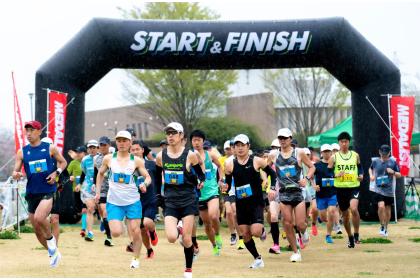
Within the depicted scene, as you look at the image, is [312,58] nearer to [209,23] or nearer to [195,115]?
[209,23]

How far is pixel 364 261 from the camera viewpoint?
37.6 ft

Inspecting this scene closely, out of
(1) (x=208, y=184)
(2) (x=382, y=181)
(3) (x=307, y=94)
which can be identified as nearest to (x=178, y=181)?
(1) (x=208, y=184)

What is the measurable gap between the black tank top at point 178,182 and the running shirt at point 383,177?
7788 mm

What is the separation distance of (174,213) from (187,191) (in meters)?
0.34

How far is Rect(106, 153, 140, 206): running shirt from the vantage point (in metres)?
10.5

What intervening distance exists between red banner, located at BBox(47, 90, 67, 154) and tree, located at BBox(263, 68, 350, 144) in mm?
27246

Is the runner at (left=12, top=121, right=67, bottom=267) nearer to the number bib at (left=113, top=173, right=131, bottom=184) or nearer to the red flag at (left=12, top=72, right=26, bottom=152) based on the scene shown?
the number bib at (left=113, top=173, right=131, bottom=184)

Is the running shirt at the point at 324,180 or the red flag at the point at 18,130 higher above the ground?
the red flag at the point at 18,130

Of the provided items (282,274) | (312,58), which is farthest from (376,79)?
(282,274)

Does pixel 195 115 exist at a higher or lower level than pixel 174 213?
higher

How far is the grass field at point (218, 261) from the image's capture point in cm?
1002

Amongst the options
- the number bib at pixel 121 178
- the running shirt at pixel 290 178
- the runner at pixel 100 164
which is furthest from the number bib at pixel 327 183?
the number bib at pixel 121 178

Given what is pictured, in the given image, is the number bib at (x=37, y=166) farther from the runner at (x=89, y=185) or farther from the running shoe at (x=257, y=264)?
the runner at (x=89, y=185)

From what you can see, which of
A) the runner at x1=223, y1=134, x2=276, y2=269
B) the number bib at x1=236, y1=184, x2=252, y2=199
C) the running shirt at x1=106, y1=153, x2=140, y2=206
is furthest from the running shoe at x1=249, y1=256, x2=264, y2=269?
the running shirt at x1=106, y1=153, x2=140, y2=206
